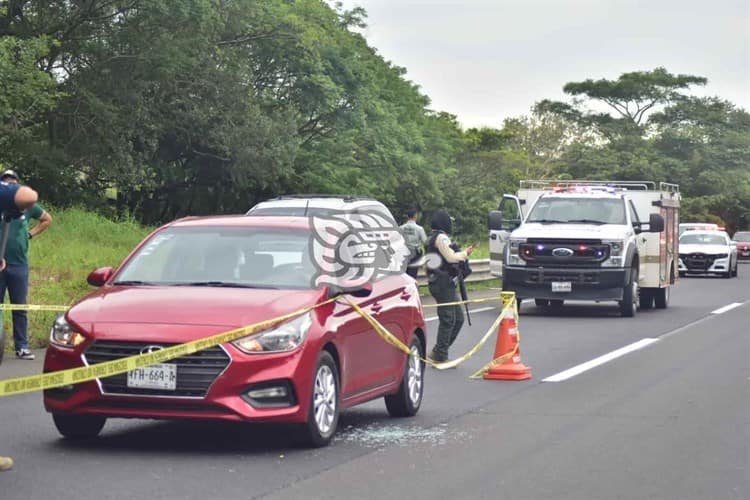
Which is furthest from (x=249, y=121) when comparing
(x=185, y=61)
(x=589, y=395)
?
(x=589, y=395)

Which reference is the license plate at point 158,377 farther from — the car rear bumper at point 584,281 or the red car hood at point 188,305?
the car rear bumper at point 584,281

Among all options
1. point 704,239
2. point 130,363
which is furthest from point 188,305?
point 704,239

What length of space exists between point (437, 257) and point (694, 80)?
84551 millimetres

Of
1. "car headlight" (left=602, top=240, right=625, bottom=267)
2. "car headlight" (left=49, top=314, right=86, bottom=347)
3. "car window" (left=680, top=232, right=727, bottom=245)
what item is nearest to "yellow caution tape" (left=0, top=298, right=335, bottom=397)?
"car headlight" (left=49, top=314, right=86, bottom=347)

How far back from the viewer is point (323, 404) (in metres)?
9.38

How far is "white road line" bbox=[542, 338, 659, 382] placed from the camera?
48.6ft

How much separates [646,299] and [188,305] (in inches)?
803

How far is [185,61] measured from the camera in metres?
36.5

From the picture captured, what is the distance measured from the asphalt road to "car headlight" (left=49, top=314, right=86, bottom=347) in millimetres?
677

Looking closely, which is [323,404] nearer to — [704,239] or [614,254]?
[614,254]

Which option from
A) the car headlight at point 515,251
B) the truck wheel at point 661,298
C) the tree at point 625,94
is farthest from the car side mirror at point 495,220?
the tree at point 625,94

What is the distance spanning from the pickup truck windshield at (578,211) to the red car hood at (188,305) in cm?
Answer: 1701

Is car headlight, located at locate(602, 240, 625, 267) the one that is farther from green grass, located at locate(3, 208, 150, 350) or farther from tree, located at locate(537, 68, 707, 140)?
tree, located at locate(537, 68, 707, 140)

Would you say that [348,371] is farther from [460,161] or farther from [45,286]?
[460,161]
